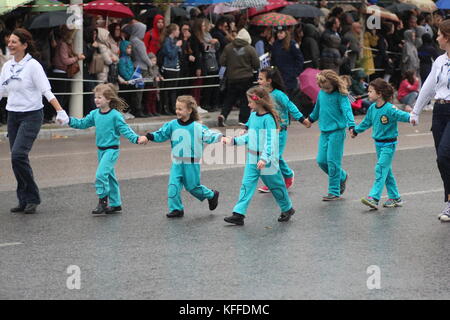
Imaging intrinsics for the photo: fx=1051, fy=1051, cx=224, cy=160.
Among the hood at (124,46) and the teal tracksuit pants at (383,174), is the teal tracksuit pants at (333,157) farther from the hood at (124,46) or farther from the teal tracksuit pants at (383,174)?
the hood at (124,46)

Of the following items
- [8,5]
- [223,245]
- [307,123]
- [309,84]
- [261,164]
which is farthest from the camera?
[309,84]

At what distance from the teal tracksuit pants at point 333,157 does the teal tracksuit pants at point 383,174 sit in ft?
2.04

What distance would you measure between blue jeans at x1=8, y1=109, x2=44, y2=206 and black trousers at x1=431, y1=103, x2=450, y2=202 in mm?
3950

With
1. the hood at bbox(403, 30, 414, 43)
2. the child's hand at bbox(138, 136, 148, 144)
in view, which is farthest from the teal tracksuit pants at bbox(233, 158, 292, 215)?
the hood at bbox(403, 30, 414, 43)

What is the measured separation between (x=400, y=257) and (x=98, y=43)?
11.3 metres

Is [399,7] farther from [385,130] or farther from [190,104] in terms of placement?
[190,104]

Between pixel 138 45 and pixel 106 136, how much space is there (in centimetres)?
890

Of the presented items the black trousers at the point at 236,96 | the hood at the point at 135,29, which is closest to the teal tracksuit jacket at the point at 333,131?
the black trousers at the point at 236,96

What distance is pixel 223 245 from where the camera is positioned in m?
8.80

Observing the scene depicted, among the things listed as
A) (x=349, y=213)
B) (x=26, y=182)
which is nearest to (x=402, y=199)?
(x=349, y=213)

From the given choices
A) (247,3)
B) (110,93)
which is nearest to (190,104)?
(110,93)

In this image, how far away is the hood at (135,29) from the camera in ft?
63.5

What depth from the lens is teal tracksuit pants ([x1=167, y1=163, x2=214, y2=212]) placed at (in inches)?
403
